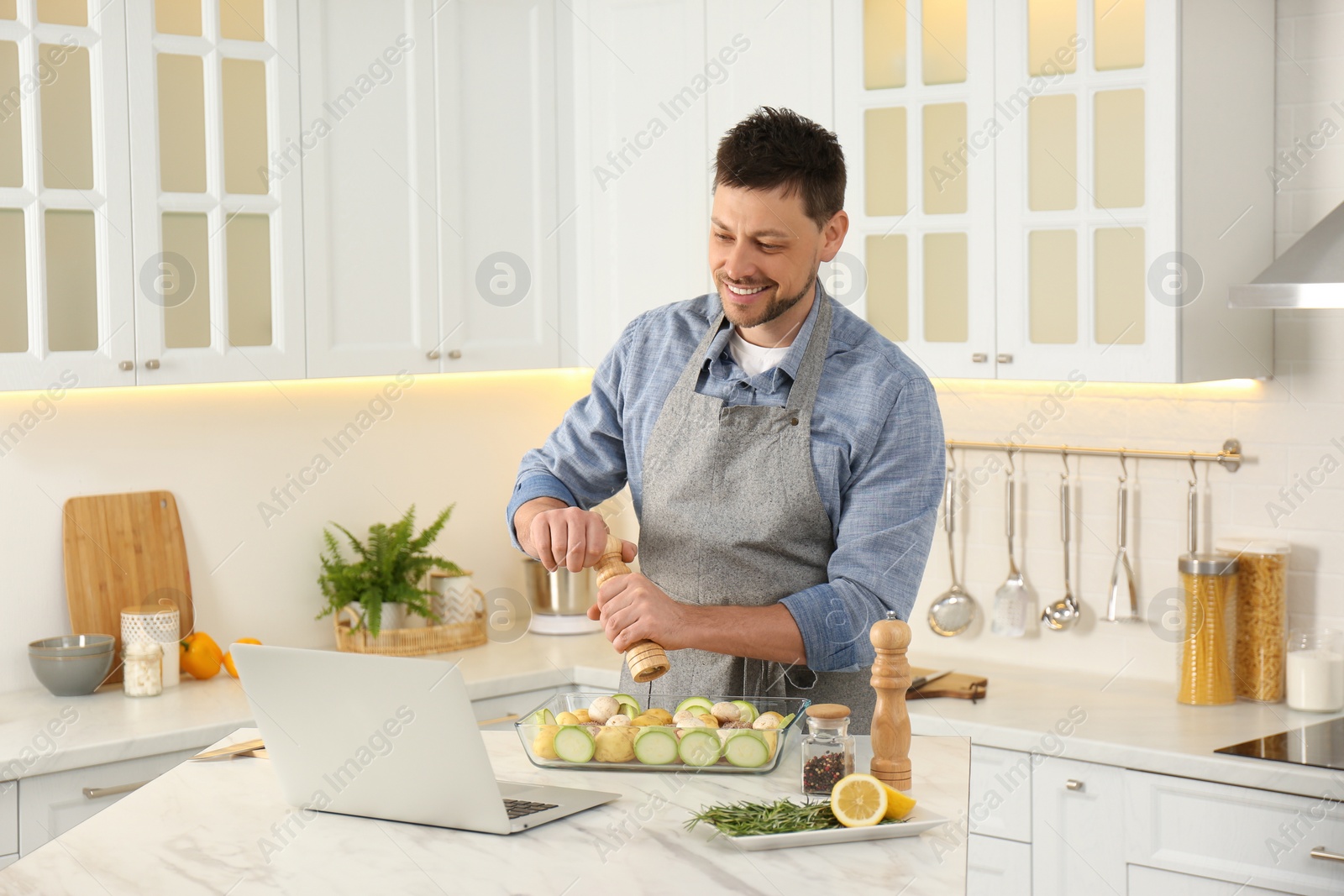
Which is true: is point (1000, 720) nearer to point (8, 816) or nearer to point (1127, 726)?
point (1127, 726)

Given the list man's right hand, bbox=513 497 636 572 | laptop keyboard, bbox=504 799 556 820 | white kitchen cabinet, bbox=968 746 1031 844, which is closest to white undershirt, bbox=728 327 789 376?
man's right hand, bbox=513 497 636 572

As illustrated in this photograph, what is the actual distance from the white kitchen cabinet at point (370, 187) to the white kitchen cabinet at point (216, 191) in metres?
0.05

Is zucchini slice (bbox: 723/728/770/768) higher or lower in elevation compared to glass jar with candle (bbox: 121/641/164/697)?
higher

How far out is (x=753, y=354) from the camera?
1.99 meters

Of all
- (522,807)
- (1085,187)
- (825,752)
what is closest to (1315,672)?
(1085,187)

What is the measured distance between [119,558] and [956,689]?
1.83 m

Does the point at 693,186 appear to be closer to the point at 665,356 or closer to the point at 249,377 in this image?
the point at 249,377

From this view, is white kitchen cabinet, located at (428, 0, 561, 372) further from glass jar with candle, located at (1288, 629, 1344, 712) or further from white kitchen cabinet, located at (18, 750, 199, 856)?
glass jar with candle, located at (1288, 629, 1344, 712)

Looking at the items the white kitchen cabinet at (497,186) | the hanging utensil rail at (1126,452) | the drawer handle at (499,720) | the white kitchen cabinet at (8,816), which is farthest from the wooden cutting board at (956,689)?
the white kitchen cabinet at (8,816)

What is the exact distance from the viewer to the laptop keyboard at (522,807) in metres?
1.46

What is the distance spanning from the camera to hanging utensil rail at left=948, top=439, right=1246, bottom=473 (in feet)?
9.70

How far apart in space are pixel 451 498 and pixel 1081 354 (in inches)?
66.5

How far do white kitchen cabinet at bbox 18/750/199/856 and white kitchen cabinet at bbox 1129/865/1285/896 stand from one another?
183 cm

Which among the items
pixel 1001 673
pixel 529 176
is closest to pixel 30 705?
pixel 529 176
